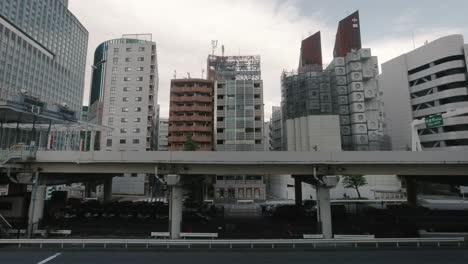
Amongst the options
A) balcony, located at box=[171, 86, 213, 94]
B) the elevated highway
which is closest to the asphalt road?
the elevated highway

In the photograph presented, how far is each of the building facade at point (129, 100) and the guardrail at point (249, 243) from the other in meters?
61.6

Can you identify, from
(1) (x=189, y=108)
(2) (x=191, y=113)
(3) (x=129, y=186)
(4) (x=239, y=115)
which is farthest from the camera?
(2) (x=191, y=113)

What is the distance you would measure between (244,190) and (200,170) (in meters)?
51.9

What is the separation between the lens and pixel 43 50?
131375mm

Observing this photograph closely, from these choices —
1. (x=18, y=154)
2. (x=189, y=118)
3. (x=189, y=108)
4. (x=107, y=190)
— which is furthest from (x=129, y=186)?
(x=18, y=154)

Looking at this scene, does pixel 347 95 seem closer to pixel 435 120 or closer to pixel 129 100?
pixel 435 120

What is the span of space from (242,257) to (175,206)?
36.1 ft

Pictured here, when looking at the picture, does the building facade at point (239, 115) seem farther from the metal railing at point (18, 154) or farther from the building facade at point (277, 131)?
the metal railing at point (18, 154)

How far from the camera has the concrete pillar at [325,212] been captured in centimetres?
2806

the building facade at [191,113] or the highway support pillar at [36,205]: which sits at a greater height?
the building facade at [191,113]

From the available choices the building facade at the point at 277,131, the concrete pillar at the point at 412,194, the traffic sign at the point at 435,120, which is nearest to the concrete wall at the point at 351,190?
the concrete pillar at the point at 412,194

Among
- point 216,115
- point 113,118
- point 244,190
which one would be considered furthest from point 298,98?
point 113,118

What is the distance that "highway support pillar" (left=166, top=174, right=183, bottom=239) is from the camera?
28095mm

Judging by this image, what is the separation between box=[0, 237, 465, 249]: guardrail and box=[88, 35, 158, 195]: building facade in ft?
202
